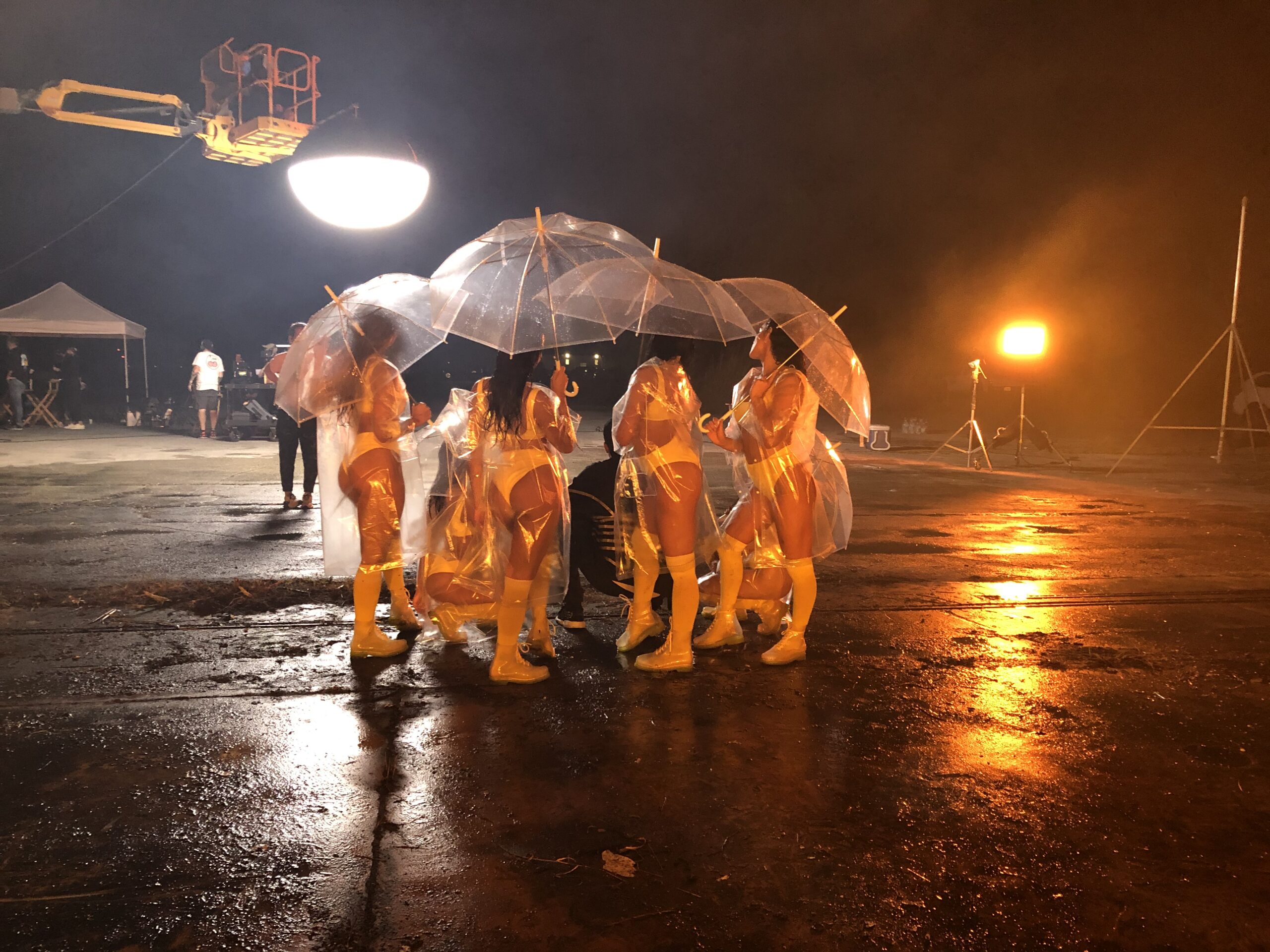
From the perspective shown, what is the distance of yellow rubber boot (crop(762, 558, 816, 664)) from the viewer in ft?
12.7

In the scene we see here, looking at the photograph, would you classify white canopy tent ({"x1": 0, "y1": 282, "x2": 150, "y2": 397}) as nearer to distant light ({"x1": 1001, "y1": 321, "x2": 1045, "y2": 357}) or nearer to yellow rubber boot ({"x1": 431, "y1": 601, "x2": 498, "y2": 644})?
yellow rubber boot ({"x1": 431, "y1": 601, "x2": 498, "y2": 644})

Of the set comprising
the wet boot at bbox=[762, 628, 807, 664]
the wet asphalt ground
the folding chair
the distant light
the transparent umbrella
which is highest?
the distant light

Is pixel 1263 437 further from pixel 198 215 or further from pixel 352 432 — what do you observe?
pixel 198 215

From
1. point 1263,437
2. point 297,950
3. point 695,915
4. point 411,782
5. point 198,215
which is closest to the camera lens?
point 297,950

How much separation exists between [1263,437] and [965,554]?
13.7m

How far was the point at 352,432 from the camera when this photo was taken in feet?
12.6

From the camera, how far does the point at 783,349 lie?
3854 millimetres

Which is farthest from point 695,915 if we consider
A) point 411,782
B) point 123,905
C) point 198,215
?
point 198,215

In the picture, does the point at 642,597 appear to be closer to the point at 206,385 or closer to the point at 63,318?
the point at 206,385

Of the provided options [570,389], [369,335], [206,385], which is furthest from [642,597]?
[206,385]

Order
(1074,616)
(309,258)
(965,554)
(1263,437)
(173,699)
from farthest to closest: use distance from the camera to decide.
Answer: (309,258)
(1263,437)
(965,554)
(1074,616)
(173,699)

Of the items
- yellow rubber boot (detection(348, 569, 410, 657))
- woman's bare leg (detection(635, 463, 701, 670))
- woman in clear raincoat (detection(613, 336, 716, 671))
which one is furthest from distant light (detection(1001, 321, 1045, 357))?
yellow rubber boot (detection(348, 569, 410, 657))

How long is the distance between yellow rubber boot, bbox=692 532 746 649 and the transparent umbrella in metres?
1.11

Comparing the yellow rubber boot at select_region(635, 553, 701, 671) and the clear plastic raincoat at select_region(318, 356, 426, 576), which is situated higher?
the clear plastic raincoat at select_region(318, 356, 426, 576)
